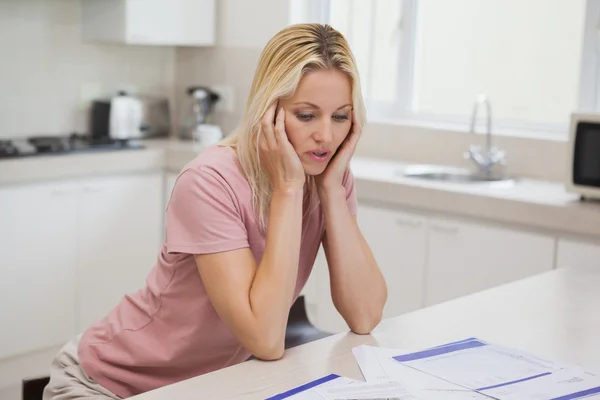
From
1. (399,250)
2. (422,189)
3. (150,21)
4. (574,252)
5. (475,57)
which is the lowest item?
(399,250)

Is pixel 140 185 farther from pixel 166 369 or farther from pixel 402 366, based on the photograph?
pixel 402 366

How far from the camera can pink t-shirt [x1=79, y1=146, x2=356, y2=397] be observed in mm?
1601

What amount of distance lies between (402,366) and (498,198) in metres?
1.64

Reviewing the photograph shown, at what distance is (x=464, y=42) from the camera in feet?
12.7

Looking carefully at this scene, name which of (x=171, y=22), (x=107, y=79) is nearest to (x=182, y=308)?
(x=171, y=22)

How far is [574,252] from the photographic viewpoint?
284 centimetres

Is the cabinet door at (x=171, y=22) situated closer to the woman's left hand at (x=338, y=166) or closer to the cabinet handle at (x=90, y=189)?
the cabinet handle at (x=90, y=189)

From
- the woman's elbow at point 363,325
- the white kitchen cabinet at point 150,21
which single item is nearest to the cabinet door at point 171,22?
the white kitchen cabinet at point 150,21

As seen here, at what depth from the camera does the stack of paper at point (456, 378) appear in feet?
4.36

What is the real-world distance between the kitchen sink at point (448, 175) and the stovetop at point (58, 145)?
1260 mm

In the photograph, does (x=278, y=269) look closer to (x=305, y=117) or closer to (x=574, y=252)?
(x=305, y=117)

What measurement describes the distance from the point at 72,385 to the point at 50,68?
107 inches

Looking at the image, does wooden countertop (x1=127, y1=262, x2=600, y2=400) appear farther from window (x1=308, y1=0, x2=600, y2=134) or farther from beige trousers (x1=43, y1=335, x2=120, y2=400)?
window (x1=308, y1=0, x2=600, y2=134)

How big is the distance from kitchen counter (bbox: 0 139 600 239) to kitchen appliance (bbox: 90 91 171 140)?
0.97 ft
